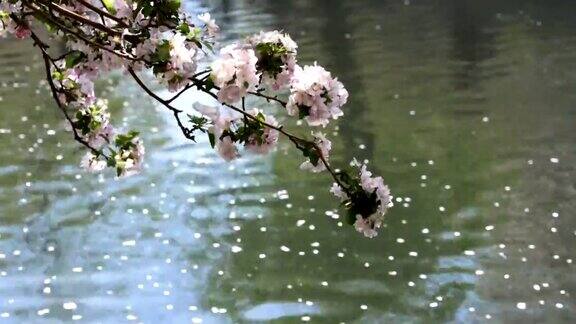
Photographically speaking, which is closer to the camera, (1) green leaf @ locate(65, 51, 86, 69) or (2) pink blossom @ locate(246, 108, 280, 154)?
(2) pink blossom @ locate(246, 108, 280, 154)

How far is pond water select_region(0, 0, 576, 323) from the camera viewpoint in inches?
214

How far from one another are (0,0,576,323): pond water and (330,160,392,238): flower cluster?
2936 mm

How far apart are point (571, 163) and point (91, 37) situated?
5.93 m

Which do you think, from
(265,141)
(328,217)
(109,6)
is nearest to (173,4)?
(109,6)

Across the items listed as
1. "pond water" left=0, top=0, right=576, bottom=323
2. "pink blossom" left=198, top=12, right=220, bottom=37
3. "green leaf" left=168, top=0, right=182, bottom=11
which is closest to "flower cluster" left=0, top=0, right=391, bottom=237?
"green leaf" left=168, top=0, right=182, bottom=11

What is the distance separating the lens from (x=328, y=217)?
266 inches

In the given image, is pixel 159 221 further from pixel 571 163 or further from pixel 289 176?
pixel 571 163

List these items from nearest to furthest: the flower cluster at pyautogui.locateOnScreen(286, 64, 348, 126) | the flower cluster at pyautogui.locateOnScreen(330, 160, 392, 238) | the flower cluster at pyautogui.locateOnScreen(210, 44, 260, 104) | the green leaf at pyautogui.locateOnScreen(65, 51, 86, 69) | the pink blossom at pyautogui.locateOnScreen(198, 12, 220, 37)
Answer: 1. the flower cluster at pyautogui.locateOnScreen(210, 44, 260, 104)
2. the flower cluster at pyautogui.locateOnScreen(286, 64, 348, 126)
3. the flower cluster at pyautogui.locateOnScreen(330, 160, 392, 238)
4. the green leaf at pyautogui.locateOnScreen(65, 51, 86, 69)
5. the pink blossom at pyautogui.locateOnScreen(198, 12, 220, 37)

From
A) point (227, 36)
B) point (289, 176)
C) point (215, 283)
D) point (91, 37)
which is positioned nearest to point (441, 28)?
point (227, 36)

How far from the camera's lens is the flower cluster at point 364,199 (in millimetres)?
2281

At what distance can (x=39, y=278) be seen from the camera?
19.9 ft

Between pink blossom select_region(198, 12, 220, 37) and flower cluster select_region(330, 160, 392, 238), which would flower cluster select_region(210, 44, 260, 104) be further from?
pink blossom select_region(198, 12, 220, 37)

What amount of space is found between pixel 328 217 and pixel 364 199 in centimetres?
448

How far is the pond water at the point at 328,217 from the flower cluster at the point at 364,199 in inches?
116
